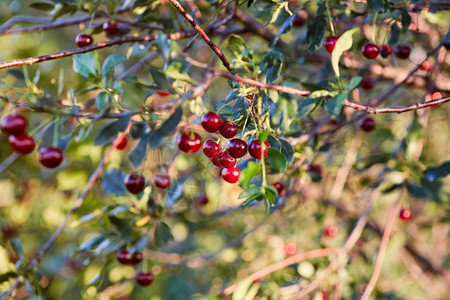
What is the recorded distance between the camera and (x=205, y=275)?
7.80ft

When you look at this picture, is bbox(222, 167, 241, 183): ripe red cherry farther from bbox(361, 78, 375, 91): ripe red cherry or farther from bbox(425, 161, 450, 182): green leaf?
bbox(361, 78, 375, 91): ripe red cherry

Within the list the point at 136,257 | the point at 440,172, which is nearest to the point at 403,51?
the point at 440,172

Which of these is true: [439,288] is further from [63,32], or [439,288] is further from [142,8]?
[63,32]

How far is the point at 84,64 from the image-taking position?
34.9 inches

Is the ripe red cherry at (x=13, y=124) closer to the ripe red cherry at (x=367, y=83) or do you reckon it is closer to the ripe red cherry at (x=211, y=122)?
the ripe red cherry at (x=211, y=122)

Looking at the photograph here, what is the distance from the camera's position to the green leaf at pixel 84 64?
2.88ft

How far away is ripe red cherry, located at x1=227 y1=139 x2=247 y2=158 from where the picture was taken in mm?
735

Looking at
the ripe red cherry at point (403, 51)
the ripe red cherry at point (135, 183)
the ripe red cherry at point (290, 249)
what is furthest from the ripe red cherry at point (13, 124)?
the ripe red cherry at point (290, 249)

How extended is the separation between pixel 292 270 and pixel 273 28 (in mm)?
976

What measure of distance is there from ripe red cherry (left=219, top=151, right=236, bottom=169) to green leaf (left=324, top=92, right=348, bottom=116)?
20cm

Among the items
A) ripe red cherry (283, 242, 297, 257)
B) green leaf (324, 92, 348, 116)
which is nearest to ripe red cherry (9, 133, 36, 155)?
green leaf (324, 92, 348, 116)

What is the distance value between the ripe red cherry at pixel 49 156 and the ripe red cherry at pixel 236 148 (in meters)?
0.39

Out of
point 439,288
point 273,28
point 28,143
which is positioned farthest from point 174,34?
point 439,288

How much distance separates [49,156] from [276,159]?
493mm
